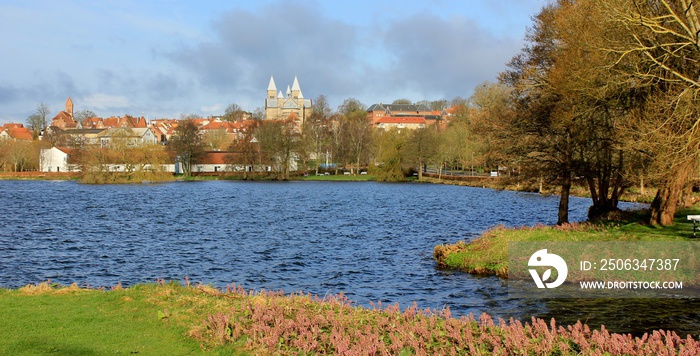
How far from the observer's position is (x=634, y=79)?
22.8 meters

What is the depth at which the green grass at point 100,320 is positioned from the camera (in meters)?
9.65

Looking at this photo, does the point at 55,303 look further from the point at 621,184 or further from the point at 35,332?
the point at 621,184

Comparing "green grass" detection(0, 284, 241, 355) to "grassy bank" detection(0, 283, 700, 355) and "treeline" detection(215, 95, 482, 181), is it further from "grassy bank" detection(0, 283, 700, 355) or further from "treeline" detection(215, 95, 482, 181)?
"treeline" detection(215, 95, 482, 181)

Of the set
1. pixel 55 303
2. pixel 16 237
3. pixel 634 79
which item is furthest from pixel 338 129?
pixel 55 303

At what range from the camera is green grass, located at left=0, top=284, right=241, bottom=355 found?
9.65 meters

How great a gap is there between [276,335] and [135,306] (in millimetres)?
4054

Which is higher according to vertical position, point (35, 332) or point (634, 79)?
point (634, 79)

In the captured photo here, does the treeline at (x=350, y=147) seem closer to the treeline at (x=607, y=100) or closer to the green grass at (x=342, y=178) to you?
the green grass at (x=342, y=178)

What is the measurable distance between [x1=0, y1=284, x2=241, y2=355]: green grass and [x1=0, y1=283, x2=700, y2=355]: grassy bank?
0.06 ft

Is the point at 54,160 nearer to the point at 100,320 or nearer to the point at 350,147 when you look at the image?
the point at 350,147

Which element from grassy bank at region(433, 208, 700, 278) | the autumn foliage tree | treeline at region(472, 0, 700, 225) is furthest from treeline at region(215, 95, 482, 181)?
grassy bank at region(433, 208, 700, 278)

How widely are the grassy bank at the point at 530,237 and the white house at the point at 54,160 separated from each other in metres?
115

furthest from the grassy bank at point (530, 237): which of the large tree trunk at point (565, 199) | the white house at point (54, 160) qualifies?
the white house at point (54, 160)

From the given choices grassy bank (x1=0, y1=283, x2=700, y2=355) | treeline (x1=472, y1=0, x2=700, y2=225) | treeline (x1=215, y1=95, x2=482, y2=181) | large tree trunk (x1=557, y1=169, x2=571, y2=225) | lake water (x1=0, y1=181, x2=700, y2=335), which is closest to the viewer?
grassy bank (x1=0, y1=283, x2=700, y2=355)
